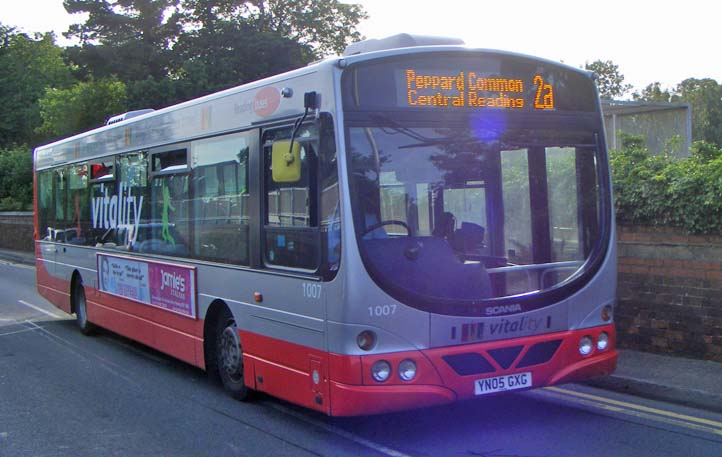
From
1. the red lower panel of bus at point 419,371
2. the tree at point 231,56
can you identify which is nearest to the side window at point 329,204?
the red lower panel of bus at point 419,371

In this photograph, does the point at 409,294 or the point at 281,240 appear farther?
the point at 281,240

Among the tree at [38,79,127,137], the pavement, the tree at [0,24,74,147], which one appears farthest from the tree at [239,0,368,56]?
the pavement

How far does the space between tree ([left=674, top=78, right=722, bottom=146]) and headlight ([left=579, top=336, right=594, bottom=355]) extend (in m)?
53.3

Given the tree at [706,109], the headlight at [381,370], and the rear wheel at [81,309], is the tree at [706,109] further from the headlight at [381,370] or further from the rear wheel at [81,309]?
the headlight at [381,370]

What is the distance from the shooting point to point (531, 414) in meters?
6.86

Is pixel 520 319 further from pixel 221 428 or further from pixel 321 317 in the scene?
pixel 221 428

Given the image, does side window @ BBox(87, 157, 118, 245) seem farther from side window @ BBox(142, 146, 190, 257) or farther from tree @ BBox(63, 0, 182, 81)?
tree @ BBox(63, 0, 182, 81)

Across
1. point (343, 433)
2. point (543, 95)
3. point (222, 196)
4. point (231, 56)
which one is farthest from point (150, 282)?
point (231, 56)

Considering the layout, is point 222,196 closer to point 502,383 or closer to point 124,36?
point 502,383

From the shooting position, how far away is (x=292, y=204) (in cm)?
630

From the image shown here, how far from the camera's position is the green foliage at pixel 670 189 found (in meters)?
8.34

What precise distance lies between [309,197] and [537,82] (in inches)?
84.5

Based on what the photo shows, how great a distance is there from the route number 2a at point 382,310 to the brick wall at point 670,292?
434cm

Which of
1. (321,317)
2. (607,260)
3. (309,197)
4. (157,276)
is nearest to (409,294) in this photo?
(321,317)
